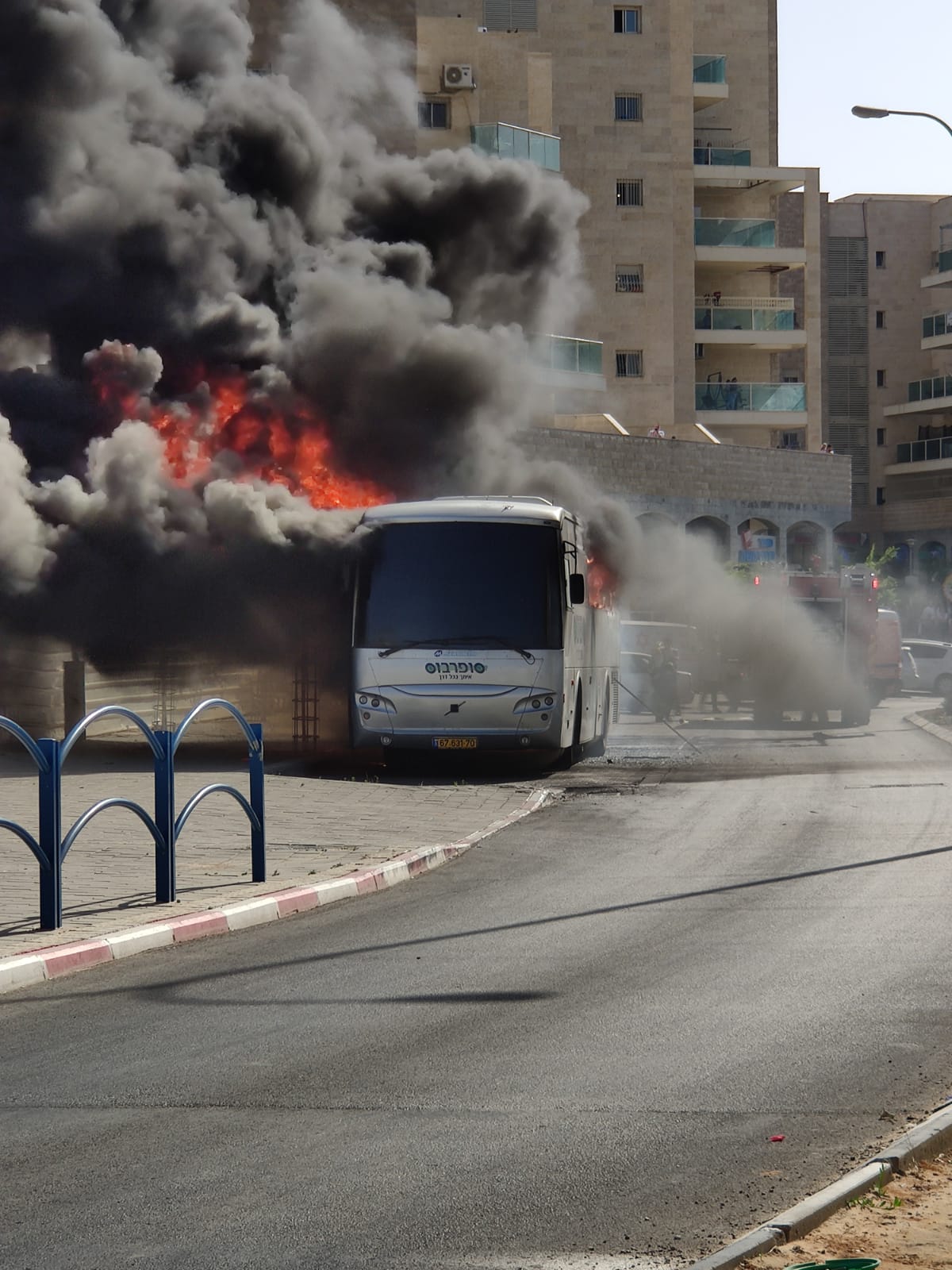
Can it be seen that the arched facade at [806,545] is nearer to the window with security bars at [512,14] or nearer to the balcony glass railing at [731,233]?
the balcony glass railing at [731,233]

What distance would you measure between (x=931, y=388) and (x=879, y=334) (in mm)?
4209

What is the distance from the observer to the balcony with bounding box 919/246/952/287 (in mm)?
74312

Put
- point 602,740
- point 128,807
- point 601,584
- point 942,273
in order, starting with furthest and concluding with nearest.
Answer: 1. point 942,273
2. point 601,584
3. point 602,740
4. point 128,807

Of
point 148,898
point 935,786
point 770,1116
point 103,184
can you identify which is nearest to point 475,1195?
point 770,1116

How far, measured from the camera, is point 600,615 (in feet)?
77.7

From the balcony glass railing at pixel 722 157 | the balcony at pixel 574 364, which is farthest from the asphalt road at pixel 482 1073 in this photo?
the balcony glass railing at pixel 722 157

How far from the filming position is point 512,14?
5628cm

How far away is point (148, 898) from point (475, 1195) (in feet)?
18.9

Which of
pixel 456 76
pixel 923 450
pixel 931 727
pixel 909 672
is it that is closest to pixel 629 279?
pixel 456 76

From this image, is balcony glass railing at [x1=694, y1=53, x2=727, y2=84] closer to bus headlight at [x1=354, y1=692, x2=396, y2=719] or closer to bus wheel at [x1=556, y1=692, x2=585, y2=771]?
bus wheel at [x1=556, y1=692, x2=585, y2=771]

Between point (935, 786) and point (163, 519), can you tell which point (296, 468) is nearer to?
point (163, 519)

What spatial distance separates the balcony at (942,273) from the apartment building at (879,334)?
39 cm

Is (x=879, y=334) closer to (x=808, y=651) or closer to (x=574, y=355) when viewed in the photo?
(x=574, y=355)

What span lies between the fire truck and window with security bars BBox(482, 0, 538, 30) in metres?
28.9
